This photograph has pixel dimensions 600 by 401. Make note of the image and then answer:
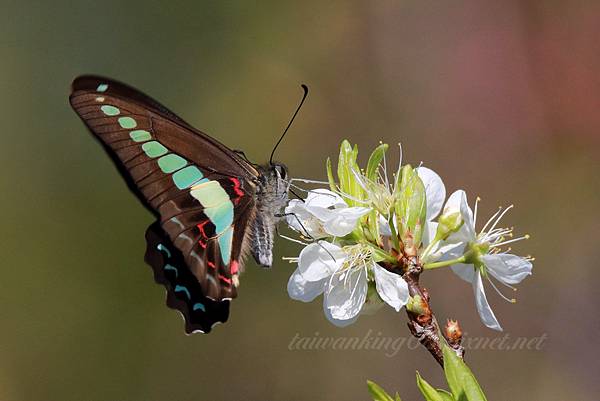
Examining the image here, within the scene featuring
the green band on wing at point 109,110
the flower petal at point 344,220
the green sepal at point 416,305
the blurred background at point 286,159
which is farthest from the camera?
the blurred background at point 286,159

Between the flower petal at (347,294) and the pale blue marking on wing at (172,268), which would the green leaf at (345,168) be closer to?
the flower petal at (347,294)

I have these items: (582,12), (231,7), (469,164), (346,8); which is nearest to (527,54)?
(582,12)

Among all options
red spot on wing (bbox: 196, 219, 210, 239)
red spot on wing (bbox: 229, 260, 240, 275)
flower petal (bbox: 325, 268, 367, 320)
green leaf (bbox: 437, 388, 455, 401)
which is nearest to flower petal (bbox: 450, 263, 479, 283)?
flower petal (bbox: 325, 268, 367, 320)

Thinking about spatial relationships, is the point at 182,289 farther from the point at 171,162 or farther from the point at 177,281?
the point at 171,162

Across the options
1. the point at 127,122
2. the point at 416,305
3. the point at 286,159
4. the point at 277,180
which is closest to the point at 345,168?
the point at 416,305

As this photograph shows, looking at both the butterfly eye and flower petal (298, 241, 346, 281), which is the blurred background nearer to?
the butterfly eye

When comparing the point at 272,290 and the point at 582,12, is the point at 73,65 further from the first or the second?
the point at 582,12

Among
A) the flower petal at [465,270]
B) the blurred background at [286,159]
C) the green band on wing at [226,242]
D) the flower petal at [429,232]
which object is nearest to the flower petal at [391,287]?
the flower petal at [429,232]
